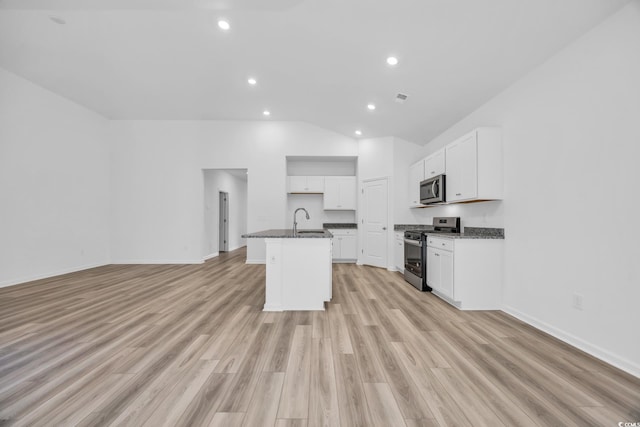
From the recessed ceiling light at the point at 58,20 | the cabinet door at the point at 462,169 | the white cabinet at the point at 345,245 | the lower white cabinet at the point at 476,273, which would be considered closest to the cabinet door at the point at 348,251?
the white cabinet at the point at 345,245

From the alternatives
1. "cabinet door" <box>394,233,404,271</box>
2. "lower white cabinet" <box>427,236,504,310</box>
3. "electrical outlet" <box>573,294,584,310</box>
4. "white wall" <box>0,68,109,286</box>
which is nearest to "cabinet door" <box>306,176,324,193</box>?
"cabinet door" <box>394,233,404,271</box>

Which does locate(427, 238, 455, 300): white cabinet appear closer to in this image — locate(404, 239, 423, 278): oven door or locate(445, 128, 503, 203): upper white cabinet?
locate(404, 239, 423, 278): oven door

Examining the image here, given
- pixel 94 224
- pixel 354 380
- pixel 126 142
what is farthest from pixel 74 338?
pixel 126 142

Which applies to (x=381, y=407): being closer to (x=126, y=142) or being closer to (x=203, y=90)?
(x=203, y=90)

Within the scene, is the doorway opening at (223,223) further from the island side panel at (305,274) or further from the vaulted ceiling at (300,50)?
the island side panel at (305,274)

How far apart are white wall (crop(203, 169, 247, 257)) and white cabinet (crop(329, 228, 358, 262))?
3314 millimetres

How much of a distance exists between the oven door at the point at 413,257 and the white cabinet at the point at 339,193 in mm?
2175

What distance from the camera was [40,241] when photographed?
14.6 feet

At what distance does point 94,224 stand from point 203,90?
3846mm

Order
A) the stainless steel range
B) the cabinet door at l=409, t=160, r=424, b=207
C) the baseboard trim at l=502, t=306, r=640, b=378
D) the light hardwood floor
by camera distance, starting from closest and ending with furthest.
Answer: the light hardwood floor, the baseboard trim at l=502, t=306, r=640, b=378, the stainless steel range, the cabinet door at l=409, t=160, r=424, b=207

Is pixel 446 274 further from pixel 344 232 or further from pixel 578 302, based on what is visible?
pixel 344 232

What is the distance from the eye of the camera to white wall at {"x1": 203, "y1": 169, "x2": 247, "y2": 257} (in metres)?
6.55

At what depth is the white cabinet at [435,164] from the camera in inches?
158

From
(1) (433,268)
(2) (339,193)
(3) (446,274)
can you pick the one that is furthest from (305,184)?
(3) (446,274)
